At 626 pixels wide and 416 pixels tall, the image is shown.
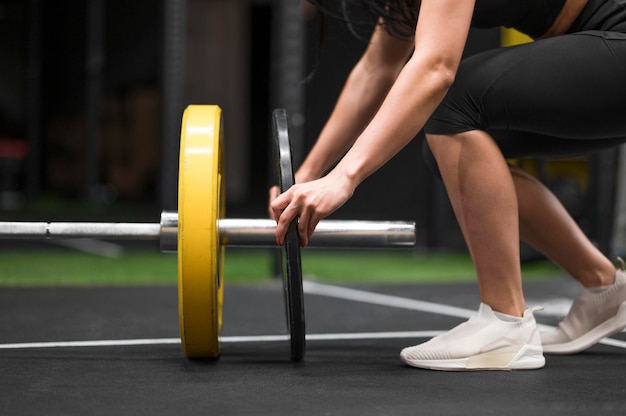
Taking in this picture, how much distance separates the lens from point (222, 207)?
160 cm

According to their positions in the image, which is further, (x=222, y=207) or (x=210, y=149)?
A: (x=222, y=207)

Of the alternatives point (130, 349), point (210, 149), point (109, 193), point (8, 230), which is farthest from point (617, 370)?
point (109, 193)

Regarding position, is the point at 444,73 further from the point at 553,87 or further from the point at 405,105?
the point at 553,87

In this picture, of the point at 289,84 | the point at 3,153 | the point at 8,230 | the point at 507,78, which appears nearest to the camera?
the point at 507,78

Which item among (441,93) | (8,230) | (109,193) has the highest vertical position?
(441,93)

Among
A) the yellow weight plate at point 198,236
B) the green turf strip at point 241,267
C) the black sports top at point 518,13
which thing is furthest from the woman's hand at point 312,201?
the green turf strip at point 241,267

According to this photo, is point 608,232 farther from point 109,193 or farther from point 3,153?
point 3,153

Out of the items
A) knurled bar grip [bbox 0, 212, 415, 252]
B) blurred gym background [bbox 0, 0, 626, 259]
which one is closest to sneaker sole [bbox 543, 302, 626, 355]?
knurled bar grip [bbox 0, 212, 415, 252]

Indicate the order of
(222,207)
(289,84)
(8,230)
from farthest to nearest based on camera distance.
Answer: (289,84) → (222,207) → (8,230)

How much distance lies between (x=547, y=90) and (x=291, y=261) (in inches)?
18.1

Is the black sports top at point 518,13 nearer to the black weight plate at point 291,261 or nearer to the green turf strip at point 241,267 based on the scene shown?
the black weight plate at point 291,261

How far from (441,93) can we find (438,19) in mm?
100

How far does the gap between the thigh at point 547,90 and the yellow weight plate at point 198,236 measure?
1.20ft

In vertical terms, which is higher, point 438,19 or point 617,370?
point 438,19
